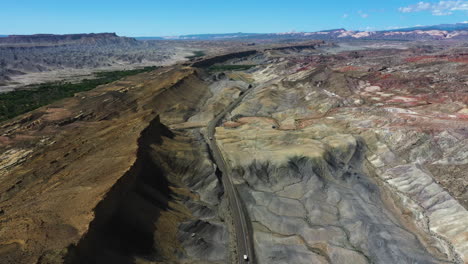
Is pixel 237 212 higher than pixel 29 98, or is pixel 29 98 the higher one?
pixel 29 98

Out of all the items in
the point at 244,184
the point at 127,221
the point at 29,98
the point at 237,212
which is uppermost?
the point at 29,98

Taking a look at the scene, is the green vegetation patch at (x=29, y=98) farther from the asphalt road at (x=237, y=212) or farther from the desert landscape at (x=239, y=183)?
the asphalt road at (x=237, y=212)

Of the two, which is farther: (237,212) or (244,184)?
(244,184)

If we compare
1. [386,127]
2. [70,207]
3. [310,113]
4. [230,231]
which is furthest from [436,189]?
[70,207]

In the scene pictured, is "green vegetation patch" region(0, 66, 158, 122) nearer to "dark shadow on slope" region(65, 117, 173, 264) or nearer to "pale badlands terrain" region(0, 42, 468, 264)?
"pale badlands terrain" region(0, 42, 468, 264)

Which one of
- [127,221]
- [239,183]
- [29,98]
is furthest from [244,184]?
[29,98]

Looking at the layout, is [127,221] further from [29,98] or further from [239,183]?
[29,98]

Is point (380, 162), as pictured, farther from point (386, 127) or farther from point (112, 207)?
point (112, 207)

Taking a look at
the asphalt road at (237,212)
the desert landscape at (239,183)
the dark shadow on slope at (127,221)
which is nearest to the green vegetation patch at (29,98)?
the desert landscape at (239,183)

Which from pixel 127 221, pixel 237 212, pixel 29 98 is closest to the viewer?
pixel 127 221
